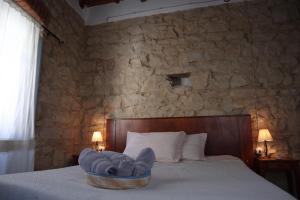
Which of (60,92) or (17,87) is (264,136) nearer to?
(60,92)

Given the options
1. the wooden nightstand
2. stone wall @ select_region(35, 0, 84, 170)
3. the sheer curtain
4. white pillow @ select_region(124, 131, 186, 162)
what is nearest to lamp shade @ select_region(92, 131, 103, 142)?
stone wall @ select_region(35, 0, 84, 170)

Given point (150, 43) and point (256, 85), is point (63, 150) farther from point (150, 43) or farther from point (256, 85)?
point (256, 85)

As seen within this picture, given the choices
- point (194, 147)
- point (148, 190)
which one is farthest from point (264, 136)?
point (148, 190)

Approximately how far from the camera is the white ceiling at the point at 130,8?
3528 mm

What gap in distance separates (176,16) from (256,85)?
62.3 inches

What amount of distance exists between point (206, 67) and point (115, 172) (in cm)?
241

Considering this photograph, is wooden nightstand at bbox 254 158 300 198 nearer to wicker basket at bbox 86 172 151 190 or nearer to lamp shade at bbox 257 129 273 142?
lamp shade at bbox 257 129 273 142

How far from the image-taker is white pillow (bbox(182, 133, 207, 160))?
8.35ft

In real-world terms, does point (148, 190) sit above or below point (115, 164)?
below

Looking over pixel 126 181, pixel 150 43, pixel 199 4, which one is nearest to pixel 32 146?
pixel 126 181

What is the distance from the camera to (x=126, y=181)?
120 centimetres

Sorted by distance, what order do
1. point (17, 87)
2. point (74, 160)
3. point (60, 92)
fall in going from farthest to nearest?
point (74, 160) < point (60, 92) < point (17, 87)

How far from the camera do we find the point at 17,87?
2396mm

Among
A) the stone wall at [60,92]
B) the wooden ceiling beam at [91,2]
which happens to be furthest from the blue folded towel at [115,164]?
the wooden ceiling beam at [91,2]
